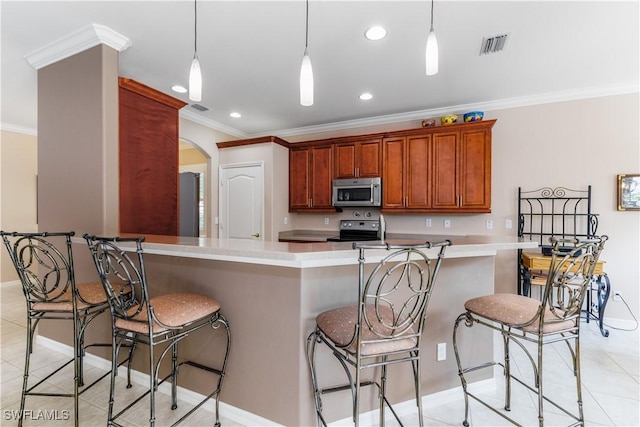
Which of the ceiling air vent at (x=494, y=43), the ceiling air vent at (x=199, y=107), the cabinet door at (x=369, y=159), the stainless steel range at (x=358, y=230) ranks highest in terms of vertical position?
the ceiling air vent at (x=199, y=107)

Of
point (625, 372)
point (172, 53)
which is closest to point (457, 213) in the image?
point (625, 372)

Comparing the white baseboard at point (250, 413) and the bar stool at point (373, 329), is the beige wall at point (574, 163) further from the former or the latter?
the bar stool at point (373, 329)

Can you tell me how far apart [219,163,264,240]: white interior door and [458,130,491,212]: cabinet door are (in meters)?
2.76

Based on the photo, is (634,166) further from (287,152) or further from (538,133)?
(287,152)

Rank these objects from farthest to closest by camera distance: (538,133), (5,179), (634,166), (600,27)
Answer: (5,179) → (538,133) → (634,166) → (600,27)

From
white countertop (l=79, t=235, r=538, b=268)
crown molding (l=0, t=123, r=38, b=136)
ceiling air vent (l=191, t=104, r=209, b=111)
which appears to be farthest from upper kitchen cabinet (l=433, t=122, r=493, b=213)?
crown molding (l=0, t=123, r=38, b=136)

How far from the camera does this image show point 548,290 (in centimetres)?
145

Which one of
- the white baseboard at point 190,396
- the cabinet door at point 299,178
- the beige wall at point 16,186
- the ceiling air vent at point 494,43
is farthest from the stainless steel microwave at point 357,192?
the beige wall at point 16,186

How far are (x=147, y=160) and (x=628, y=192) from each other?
4971 mm

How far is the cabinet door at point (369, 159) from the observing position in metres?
4.26

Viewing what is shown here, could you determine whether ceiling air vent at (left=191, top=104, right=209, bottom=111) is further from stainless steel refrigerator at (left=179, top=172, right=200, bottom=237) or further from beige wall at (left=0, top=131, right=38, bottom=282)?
beige wall at (left=0, top=131, right=38, bottom=282)

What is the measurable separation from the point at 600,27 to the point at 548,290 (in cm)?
225

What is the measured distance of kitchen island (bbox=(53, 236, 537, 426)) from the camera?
162 centimetres

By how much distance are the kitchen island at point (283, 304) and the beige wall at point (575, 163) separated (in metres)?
2.17
